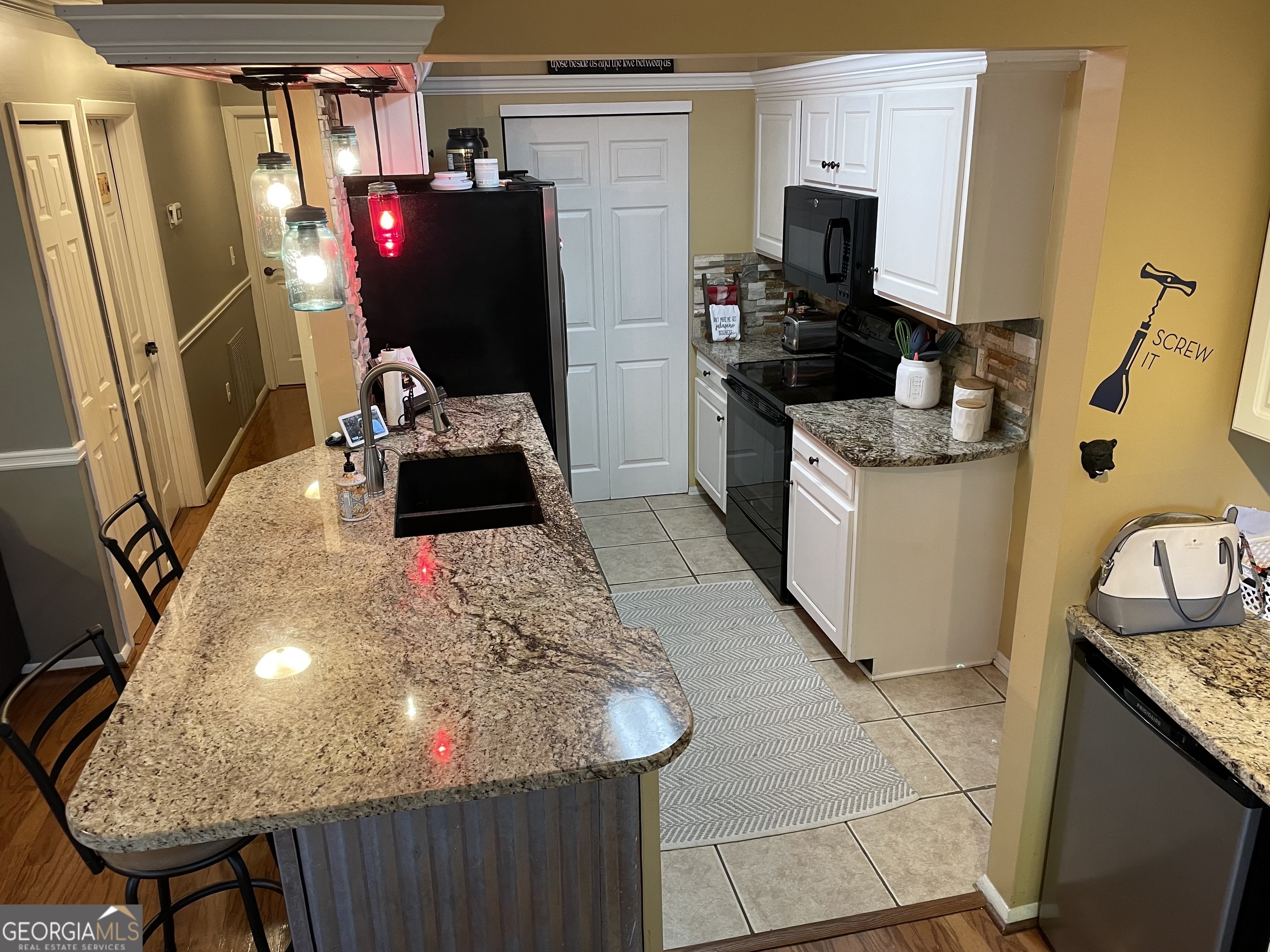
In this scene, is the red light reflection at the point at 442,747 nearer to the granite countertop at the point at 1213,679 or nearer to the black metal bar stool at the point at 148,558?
the black metal bar stool at the point at 148,558

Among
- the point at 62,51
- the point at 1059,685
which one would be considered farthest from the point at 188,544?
the point at 1059,685

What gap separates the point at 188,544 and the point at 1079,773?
4.21 m

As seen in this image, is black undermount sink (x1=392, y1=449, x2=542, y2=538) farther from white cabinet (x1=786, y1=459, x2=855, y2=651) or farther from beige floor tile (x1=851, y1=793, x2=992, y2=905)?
beige floor tile (x1=851, y1=793, x2=992, y2=905)

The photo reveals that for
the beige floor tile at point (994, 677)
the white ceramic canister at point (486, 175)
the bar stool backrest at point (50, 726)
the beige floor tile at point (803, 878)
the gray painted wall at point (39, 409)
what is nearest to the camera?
the bar stool backrest at point (50, 726)

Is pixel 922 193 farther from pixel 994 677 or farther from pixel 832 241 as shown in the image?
pixel 994 677

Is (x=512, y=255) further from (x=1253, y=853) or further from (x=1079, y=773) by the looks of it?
(x=1253, y=853)

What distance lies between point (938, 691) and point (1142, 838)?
1.53 meters

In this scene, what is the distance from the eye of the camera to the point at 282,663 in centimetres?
186

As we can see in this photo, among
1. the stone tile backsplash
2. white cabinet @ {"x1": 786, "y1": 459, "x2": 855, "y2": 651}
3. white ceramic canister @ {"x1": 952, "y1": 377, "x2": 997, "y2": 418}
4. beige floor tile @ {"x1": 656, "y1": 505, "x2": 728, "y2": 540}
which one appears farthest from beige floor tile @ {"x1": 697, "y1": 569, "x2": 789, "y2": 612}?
white ceramic canister @ {"x1": 952, "y1": 377, "x2": 997, "y2": 418}

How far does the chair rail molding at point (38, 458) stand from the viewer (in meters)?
3.38

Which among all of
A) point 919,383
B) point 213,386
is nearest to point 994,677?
point 919,383

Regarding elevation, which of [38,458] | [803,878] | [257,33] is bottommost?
[803,878]

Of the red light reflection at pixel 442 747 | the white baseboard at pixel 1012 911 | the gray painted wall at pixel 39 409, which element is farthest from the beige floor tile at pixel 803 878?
the gray painted wall at pixel 39 409

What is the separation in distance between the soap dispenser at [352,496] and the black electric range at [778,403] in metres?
1.80
